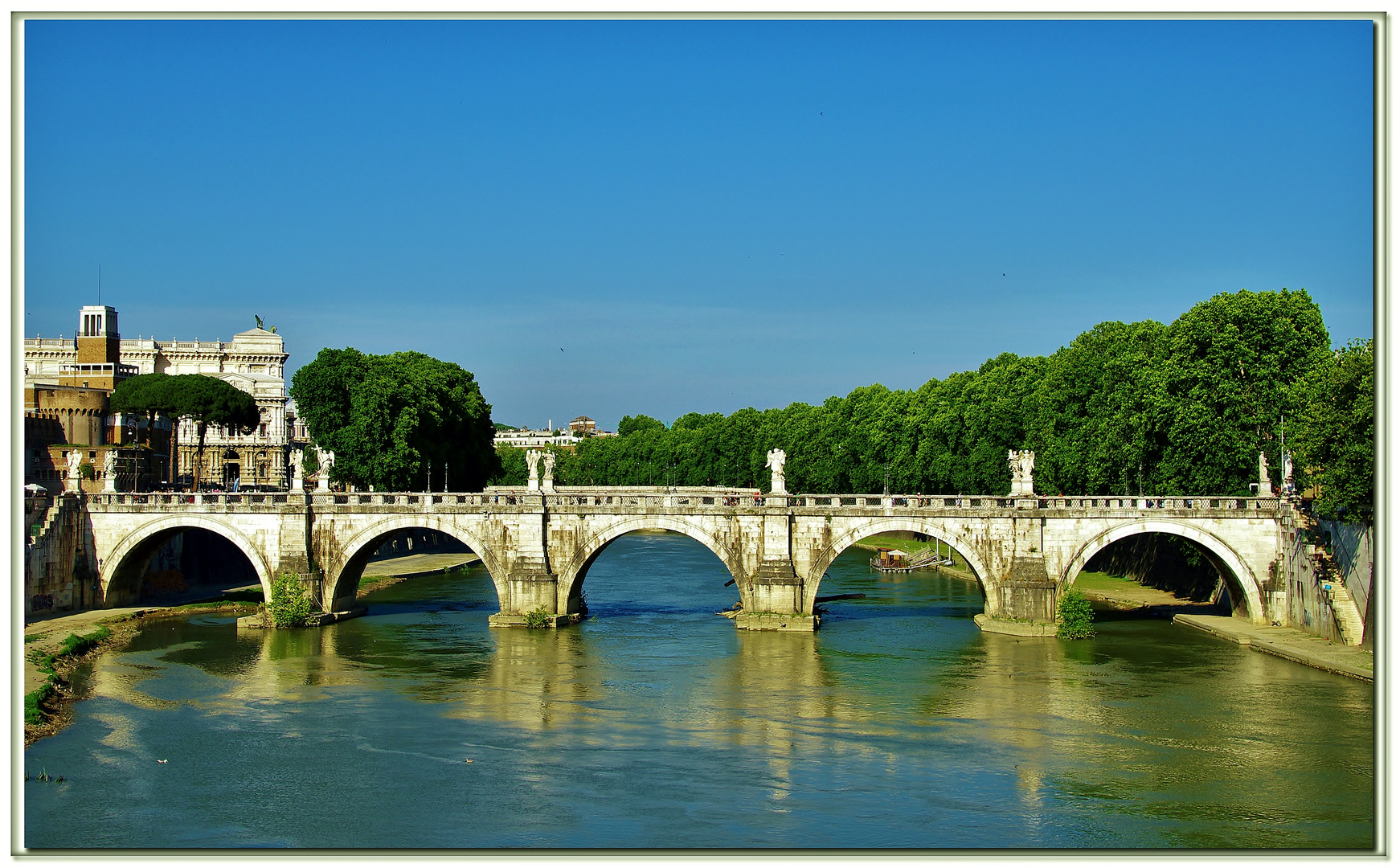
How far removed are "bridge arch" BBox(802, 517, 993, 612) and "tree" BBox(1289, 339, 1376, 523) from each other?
1322 centimetres

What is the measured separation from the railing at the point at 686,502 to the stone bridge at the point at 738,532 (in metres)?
0.07

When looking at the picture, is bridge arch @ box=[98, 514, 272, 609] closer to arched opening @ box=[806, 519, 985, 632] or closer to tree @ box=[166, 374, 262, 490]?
arched opening @ box=[806, 519, 985, 632]

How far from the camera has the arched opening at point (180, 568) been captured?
190 ft

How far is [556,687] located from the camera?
145 feet

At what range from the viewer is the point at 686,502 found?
57.5m

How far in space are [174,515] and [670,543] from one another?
213ft

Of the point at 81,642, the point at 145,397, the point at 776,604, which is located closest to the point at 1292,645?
the point at 776,604

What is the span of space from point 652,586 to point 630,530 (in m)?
19.8

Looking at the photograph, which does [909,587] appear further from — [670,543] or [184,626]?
[670,543]

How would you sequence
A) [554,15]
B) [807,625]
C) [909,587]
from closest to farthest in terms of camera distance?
[554,15]
[807,625]
[909,587]

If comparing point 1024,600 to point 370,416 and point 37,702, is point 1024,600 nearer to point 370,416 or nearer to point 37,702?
point 37,702

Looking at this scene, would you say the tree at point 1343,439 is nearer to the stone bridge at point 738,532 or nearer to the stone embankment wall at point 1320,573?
Result: the stone embankment wall at point 1320,573

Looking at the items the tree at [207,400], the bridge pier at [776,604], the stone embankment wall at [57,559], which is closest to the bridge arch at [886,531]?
the bridge pier at [776,604]

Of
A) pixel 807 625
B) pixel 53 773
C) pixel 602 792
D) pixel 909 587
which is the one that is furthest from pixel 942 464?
pixel 53 773
